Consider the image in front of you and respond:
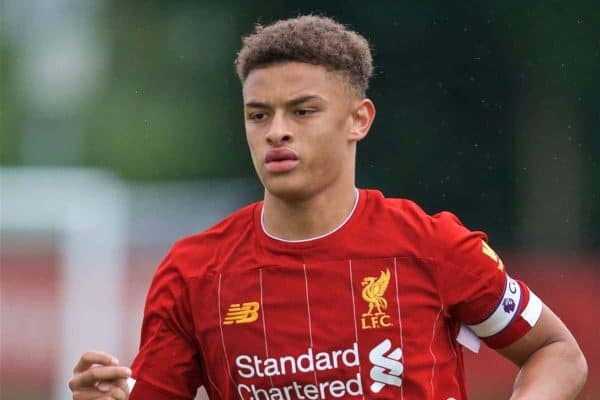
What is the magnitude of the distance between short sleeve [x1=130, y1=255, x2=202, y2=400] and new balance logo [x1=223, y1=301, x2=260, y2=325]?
122 mm

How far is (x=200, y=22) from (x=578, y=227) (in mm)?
4318

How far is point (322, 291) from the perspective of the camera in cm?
348

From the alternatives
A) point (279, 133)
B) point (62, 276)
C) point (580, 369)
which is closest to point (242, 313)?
point (279, 133)

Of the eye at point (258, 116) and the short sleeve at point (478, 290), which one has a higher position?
the eye at point (258, 116)

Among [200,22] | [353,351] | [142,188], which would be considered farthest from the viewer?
[200,22]

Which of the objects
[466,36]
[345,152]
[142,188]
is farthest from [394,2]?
[345,152]

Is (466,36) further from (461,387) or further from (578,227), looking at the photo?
(461,387)

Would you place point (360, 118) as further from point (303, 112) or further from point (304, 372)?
point (304, 372)

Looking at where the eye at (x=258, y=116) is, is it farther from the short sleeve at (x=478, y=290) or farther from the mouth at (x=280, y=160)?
the short sleeve at (x=478, y=290)

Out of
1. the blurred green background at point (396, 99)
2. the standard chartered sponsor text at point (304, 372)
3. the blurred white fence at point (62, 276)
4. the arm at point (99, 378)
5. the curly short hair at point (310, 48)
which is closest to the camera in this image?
the arm at point (99, 378)

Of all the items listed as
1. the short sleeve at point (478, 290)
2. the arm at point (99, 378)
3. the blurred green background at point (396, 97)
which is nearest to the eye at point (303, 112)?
the short sleeve at point (478, 290)

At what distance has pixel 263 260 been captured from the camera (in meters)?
3.54

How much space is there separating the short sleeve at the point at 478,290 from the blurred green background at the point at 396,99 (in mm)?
8251

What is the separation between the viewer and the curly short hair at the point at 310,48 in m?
3.50
